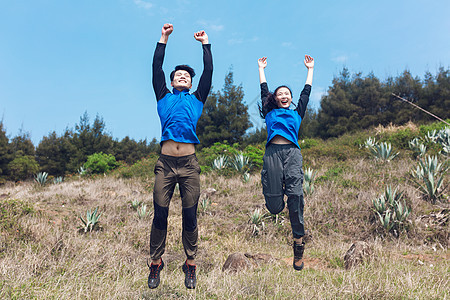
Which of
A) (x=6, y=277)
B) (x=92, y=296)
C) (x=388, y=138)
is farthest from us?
(x=388, y=138)

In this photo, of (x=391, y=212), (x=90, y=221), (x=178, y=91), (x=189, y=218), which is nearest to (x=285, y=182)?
(x=189, y=218)

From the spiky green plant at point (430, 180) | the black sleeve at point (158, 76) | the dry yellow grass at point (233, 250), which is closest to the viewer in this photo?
the black sleeve at point (158, 76)

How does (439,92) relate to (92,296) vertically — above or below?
above

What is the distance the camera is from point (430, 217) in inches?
289

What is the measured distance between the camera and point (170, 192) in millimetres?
3389

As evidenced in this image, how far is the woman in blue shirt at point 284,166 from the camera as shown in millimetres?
3725

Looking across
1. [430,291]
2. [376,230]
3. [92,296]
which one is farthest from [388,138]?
[92,296]

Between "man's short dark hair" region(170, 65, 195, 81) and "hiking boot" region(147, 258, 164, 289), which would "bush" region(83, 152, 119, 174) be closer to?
"man's short dark hair" region(170, 65, 195, 81)

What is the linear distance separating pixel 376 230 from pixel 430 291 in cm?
378

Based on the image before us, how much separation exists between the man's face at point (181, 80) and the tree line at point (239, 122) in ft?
60.9

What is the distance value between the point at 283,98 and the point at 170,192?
6.19ft

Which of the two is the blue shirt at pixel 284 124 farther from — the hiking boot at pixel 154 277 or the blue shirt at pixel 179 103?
the hiking boot at pixel 154 277

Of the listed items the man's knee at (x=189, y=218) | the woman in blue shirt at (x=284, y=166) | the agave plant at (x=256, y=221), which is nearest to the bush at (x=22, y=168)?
the agave plant at (x=256, y=221)

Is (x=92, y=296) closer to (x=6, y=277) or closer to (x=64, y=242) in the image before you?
(x=6, y=277)
